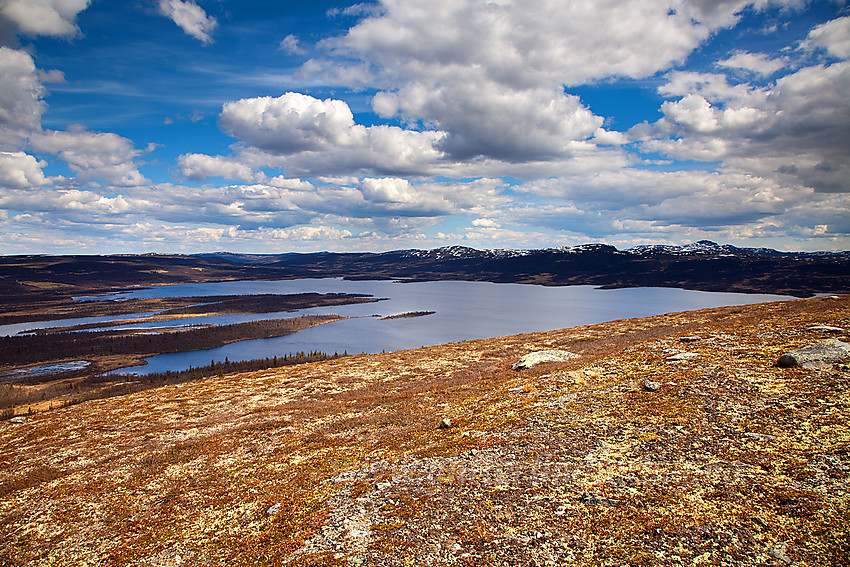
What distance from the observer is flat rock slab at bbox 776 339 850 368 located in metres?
18.1

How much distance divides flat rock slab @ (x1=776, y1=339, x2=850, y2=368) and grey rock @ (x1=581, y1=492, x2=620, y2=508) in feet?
46.2

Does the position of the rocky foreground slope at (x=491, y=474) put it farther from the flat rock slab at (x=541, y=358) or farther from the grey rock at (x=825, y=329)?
the flat rock slab at (x=541, y=358)

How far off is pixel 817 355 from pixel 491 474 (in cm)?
1704

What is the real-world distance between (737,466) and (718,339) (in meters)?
18.0

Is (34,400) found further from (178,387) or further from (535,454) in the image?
(535,454)

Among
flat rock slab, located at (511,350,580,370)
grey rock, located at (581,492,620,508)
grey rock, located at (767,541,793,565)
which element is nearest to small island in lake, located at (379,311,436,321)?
flat rock slab, located at (511,350,580,370)

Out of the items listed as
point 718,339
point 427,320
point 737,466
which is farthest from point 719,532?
point 427,320

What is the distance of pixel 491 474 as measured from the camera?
44.1 ft

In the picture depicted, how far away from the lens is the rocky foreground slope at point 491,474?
984 centimetres

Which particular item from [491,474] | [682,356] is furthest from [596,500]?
[682,356]

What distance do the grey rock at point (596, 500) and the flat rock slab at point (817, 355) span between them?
14082 millimetres

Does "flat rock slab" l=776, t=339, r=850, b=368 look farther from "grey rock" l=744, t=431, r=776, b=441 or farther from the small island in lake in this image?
the small island in lake

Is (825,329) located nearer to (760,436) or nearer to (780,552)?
(760,436)

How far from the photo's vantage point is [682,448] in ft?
43.5
